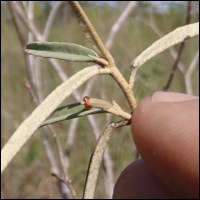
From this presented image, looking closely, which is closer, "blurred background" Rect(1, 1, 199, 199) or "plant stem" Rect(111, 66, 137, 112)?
"plant stem" Rect(111, 66, 137, 112)

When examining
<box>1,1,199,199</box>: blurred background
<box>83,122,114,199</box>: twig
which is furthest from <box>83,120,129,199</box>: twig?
<box>1,1,199,199</box>: blurred background

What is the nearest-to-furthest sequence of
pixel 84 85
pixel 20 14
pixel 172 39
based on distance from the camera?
pixel 172 39, pixel 20 14, pixel 84 85

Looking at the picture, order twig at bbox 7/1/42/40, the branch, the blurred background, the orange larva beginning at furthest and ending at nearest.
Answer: the blurred background < twig at bbox 7/1/42/40 < the orange larva < the branch

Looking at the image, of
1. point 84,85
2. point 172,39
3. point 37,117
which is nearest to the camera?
point 37,117

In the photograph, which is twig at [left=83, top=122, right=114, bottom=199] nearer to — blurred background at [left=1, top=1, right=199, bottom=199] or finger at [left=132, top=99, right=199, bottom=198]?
finger at [left=132, top=99, right=199, bottom=198]

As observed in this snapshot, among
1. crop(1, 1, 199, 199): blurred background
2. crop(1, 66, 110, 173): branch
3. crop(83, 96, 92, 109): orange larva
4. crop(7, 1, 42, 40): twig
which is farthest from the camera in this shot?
crop(1, 1, 199, 199): blurred background

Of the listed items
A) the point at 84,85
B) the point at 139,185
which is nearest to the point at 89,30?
the point at 139,185

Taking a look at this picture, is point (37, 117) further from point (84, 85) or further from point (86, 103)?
point (84, 85)

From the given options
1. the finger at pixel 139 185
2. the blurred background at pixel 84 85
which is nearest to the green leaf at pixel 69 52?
the finger at pixel 139 185
